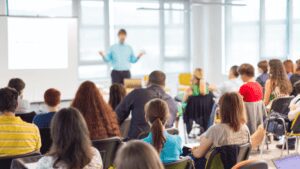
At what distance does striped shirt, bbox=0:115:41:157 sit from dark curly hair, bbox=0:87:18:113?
0.22 ft

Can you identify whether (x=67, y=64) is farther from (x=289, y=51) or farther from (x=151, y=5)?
(x=289, y=51)

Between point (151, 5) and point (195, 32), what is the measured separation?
1407 millimetres

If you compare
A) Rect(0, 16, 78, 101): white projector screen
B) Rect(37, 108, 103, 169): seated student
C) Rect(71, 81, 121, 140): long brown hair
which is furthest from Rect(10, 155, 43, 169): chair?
Rect(0, 16, 78, 101): white projector screen

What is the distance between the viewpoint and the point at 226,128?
3.91 metres

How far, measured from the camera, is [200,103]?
24.0 feet

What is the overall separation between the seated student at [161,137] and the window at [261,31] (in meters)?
7.56

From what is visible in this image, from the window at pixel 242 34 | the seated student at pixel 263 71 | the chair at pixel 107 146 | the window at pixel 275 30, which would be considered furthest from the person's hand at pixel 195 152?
the window at pixel 242 34

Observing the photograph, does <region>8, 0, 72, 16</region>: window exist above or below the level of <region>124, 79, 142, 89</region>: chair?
above

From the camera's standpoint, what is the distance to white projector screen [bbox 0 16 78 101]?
28.9 ft

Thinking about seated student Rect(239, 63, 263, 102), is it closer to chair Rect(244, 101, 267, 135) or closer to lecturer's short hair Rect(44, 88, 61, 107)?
chair Rect(244, 101, 267, 135)

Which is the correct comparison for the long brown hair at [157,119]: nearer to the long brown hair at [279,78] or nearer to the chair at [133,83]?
the long brown hair at [279,78]

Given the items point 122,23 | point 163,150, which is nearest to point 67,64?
point 122,23

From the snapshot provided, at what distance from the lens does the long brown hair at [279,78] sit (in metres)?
6.81

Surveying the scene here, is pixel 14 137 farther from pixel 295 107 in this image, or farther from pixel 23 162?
pixel 295 107
